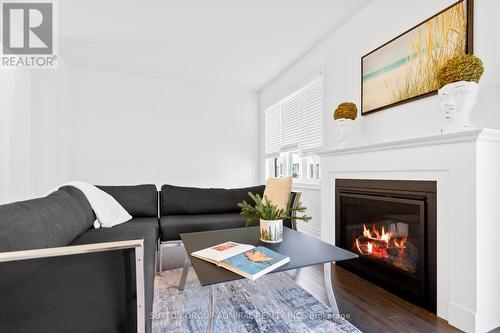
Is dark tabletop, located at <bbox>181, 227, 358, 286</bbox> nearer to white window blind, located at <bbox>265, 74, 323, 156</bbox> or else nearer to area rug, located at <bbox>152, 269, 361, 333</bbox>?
area rug, located at <bbox>152, 269, 361, 333</bbox>

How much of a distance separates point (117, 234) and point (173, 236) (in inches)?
22.9

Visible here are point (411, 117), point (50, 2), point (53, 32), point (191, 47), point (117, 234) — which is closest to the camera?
point (117, 234)

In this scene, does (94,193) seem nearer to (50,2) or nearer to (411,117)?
(50,2)

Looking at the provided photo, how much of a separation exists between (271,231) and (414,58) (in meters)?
1.80

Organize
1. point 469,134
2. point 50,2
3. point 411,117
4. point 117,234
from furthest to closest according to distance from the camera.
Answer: point 50,2
point 411,117
point 117,234
point 469,134

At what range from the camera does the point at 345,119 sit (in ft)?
8.06

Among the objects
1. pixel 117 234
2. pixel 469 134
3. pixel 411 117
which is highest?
pixel 411 117

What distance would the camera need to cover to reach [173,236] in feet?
7.84

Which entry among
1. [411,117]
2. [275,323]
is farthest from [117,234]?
[411,117]

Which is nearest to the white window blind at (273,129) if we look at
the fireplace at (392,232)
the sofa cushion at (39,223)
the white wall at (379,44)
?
the white wall at (379,44)

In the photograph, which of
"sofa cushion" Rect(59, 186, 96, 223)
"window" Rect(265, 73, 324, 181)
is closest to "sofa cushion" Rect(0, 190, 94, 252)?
"sofa cushion" Rect(59, 186, 96, 223)

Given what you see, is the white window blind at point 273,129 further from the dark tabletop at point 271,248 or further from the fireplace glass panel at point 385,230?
the dark tabletop at point 271,248

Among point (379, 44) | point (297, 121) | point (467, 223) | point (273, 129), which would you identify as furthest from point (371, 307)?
point (273, 129)

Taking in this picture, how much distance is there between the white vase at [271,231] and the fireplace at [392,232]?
942mm
